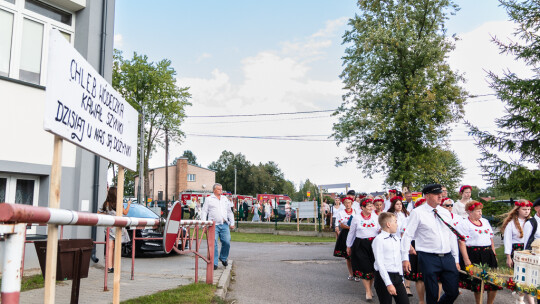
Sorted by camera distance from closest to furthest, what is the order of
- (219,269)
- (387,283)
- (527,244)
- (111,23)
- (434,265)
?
1. (387,283)
2. (434,265)
3. (527,244)
4. (219,269)
5. (111,23)

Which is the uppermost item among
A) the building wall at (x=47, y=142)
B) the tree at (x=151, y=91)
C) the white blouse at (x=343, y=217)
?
the tree at (x=151, y=91)

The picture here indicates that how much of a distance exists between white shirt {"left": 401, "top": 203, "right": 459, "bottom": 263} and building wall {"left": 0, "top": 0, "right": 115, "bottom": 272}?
7139mm

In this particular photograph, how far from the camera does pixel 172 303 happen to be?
619cm

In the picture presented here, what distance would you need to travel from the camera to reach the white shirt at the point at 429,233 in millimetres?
6215

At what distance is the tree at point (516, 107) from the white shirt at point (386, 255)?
8251 millimetres

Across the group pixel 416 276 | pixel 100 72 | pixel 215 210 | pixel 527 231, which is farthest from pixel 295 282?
pixel 100 72

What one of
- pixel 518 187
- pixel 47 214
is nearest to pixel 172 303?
pixel 47 214

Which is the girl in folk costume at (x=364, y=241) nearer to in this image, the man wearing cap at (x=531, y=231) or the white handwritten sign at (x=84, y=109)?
the man wearing cap at (x=531, y=231)

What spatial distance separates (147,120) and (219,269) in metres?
37.1

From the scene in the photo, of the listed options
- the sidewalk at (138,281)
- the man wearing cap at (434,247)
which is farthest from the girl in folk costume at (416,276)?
the sidewalk at (138,281)

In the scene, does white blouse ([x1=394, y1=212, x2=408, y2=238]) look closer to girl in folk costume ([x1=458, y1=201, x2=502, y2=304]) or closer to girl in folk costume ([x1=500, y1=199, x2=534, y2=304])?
girl in folk costume ([x1=458, y1=201, x2=502, y2=304])

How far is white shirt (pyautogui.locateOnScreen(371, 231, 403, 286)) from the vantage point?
18.8ft

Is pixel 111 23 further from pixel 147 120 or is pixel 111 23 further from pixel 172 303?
pixel 147 120

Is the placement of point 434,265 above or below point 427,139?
below
